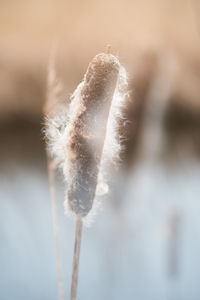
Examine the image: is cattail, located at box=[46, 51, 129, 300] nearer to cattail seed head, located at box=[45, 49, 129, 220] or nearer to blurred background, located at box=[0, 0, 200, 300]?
cattail seed head, located at box=[45, 49, 129, 220]

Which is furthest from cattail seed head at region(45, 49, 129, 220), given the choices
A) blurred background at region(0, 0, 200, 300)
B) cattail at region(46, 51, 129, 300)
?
blurred background at region(0, 0, 200, 300)

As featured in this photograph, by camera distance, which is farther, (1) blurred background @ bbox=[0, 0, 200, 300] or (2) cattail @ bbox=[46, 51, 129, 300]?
(1) blurred background @ bbox=[0, 0, 200, 300]

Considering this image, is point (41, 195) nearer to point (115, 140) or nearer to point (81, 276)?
point (81, 276)

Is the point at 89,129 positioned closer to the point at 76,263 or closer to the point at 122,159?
the point at 76,263

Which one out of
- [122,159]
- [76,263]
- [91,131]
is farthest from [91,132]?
[122,159]

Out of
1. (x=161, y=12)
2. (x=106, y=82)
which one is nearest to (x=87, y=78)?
(x=106, y=82)

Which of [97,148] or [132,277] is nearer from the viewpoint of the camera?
[97,148]
